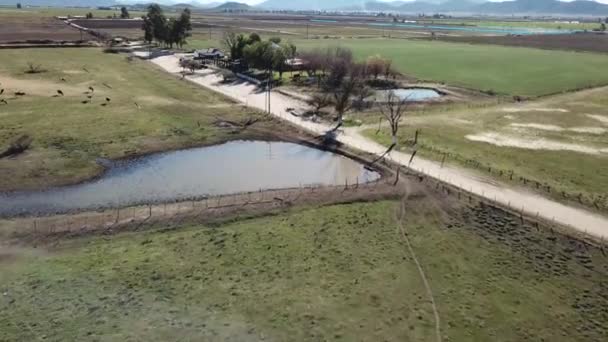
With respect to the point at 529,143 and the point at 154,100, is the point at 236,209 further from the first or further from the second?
the point at 154,100

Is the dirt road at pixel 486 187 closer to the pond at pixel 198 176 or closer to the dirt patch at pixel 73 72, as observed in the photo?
the pond at pixel 198 176

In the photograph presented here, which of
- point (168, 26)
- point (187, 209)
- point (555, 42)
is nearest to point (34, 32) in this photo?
point (168, 26)

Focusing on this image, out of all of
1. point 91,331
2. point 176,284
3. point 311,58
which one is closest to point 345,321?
point 176,284

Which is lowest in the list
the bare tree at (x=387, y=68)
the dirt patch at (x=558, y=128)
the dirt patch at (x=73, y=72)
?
the dirt patch at (x=558, y=128)

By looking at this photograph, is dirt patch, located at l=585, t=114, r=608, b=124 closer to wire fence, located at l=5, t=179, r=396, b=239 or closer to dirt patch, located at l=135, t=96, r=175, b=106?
wire fence, located at l=5, t=179, r=396, b=239

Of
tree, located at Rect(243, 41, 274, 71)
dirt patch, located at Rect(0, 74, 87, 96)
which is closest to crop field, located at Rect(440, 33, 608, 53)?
tree, located at Rect(243, 41, 274, 71)

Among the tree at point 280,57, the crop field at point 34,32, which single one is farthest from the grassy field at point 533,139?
the crop field at point 34,32
